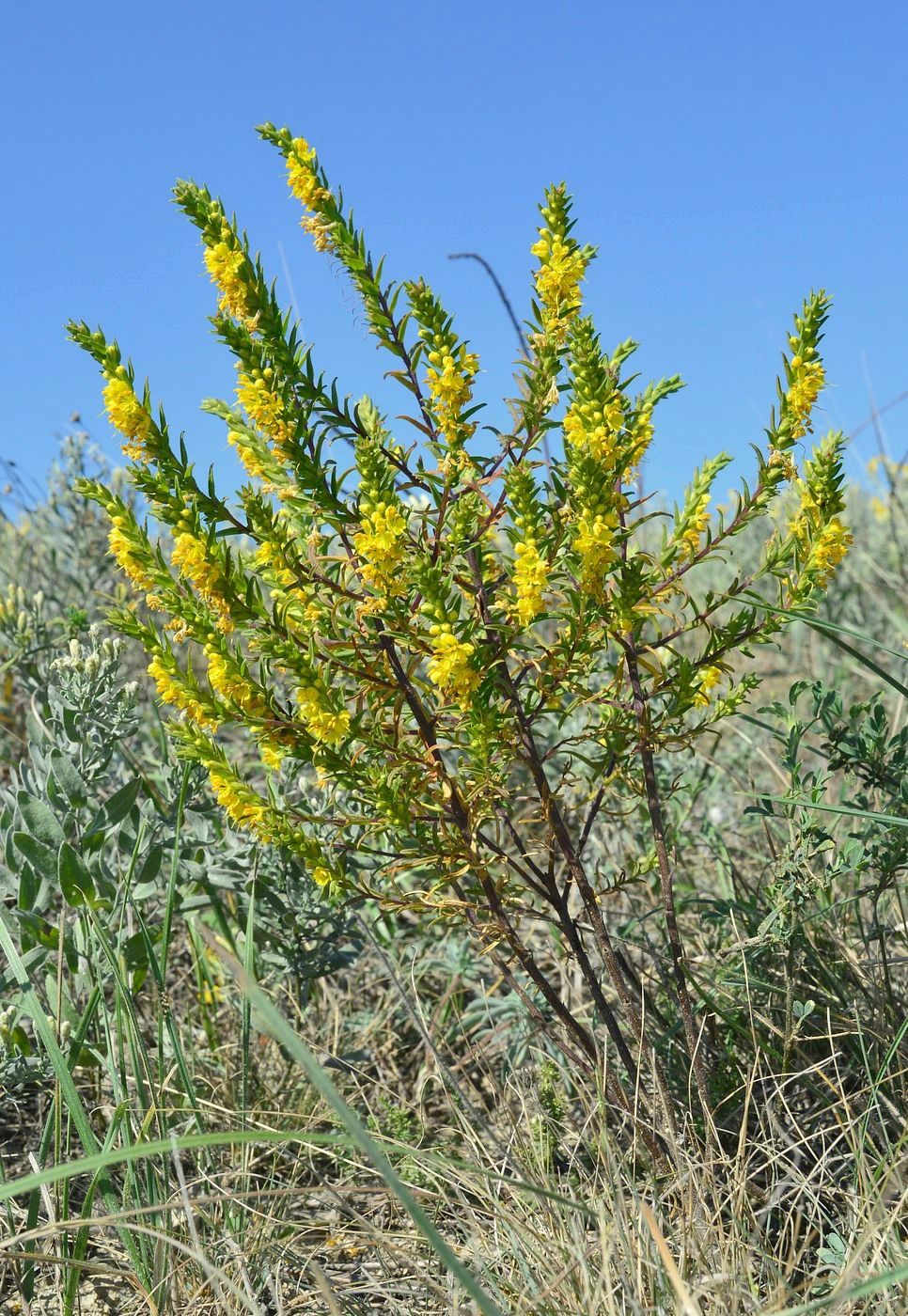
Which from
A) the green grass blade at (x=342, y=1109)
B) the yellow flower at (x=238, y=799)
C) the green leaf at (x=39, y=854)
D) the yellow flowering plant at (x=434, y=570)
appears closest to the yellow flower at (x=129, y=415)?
the yellow flowering plant at (x=434, y=570)

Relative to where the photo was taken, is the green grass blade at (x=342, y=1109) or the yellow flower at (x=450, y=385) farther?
the yellow flower at (x=450, y=385)

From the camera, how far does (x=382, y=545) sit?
4.84 ft

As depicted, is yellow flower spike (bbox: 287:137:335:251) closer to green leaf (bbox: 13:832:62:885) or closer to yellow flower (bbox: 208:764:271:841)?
yellow flower (bbox: 208:764:271:841)

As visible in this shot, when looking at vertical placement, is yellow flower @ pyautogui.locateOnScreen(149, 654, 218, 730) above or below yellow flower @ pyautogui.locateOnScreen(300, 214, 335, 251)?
below

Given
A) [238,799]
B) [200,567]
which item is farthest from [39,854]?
[200,567]

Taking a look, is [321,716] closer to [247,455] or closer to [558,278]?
[247,455]

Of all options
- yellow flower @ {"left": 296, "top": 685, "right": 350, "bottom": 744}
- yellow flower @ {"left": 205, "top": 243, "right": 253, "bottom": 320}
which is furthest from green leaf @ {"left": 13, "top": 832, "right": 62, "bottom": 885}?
yellow flower @ {"left": 205, "top": 243, "right": 253, "bottom": 320}

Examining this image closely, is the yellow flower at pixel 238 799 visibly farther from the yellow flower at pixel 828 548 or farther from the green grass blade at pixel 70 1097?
the yellow flower at pixel 828 548

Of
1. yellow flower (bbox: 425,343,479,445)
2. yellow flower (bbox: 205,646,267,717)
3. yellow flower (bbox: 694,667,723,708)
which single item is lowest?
yellow flower (bbox: 694,667,723,708)

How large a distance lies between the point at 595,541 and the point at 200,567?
0.56 meters

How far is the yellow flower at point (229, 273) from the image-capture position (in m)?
1.52

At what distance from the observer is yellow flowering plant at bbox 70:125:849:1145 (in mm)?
1530

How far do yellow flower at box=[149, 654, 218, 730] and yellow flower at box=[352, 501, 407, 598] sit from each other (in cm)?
32

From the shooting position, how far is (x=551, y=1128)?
6.68ft
